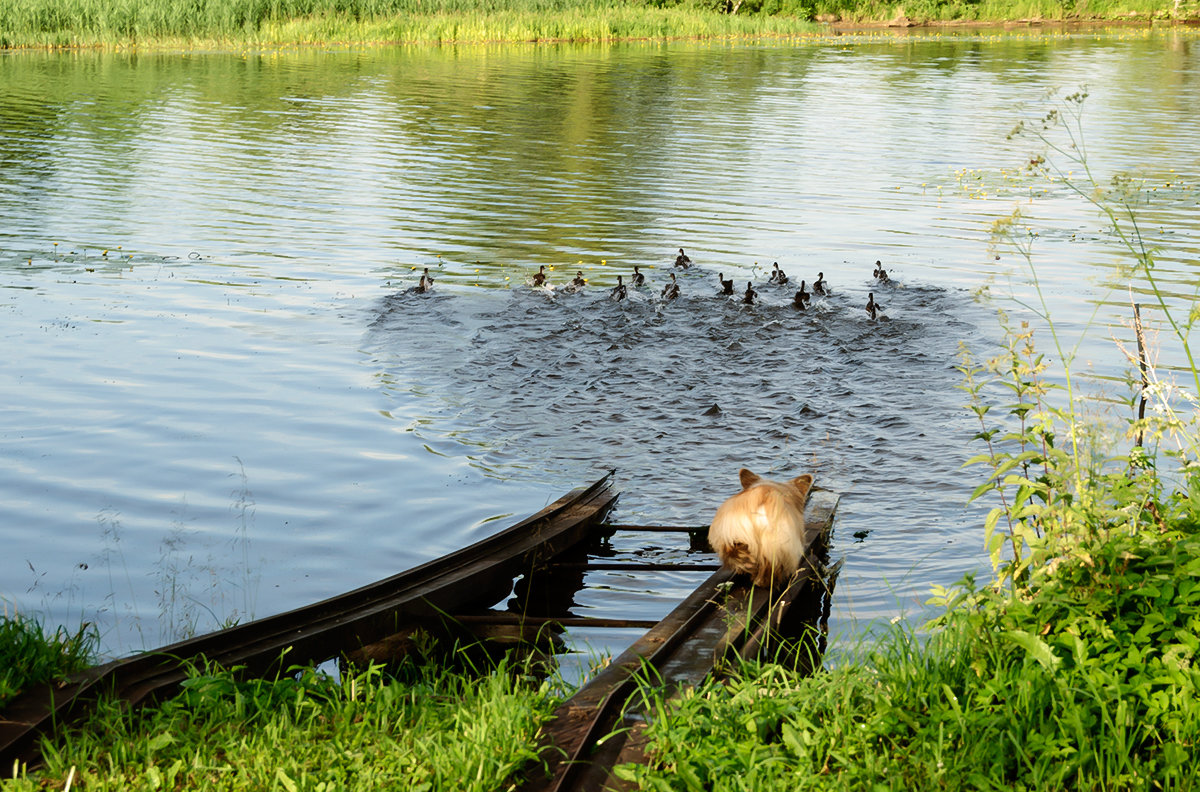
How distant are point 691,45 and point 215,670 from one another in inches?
2175

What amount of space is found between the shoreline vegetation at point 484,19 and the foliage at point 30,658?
45905 mm

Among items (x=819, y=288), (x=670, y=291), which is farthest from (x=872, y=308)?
(x=670, y=291)

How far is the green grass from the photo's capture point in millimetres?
3971

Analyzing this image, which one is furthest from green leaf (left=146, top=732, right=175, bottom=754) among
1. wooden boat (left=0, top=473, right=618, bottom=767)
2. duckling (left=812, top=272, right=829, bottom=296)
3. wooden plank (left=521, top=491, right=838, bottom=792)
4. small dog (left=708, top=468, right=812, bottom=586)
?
duckling (left=812, top=272, right=829, bottom=296)

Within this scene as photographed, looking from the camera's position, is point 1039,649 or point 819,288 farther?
point 819,288

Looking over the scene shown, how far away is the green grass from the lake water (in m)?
1.78

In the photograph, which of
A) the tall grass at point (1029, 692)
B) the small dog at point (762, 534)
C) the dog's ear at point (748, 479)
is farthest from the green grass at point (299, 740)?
the dog's ear at point (748, 479)

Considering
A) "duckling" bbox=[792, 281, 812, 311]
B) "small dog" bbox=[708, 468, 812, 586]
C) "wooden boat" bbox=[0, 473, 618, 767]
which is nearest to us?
"wooden boat" bbox=[0, 473, 618, 767]

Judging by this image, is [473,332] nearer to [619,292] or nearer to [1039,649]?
[619,292]

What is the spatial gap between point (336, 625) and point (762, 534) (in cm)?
225

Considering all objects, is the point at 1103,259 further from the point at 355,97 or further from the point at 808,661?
the point at 355,97

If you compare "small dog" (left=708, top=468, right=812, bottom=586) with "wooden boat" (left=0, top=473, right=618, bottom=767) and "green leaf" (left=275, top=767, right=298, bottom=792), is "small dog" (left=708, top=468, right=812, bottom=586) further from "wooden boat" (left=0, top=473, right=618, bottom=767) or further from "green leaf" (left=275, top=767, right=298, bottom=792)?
"green leaf" (left=275, top=767, right=298, bottom=792)

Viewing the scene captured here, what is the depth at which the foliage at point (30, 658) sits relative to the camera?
15.0 ft

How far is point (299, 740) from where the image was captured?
169 inches
